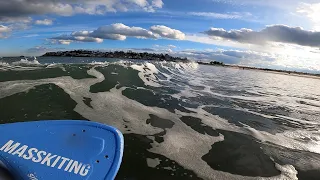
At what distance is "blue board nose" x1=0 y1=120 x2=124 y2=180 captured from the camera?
156 inches

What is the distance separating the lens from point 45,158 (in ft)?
13.8

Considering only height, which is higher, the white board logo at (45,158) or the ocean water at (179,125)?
the white board logo at (45,158)

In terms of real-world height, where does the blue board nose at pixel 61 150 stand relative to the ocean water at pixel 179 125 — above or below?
above

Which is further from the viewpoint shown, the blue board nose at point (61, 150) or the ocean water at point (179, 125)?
the ocean water at point (179, 125)

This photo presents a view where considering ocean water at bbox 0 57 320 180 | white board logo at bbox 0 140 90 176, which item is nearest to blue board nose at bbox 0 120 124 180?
white board logo at bbox 0 140 90 176

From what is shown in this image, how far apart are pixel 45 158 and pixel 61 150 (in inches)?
11.2

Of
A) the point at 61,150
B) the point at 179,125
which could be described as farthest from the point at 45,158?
the point at 179,125

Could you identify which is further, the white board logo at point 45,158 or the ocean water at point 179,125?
the ocean water at point 179,125

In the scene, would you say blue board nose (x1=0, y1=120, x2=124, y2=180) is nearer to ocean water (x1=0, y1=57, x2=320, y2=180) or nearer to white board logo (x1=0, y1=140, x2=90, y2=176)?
white board logo (x1=0, y1=140, x2=90, y2=176)

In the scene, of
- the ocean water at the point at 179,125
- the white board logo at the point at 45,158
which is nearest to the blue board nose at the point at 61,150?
the white board logo at the point at 45,158

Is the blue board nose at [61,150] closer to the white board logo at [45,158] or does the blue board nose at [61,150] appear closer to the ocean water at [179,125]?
the white board logo at [45,158]

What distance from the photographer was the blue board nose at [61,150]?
395 cm

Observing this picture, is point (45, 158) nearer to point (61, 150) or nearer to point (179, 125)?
point (61, 150)

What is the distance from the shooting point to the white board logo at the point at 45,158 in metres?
4.04
